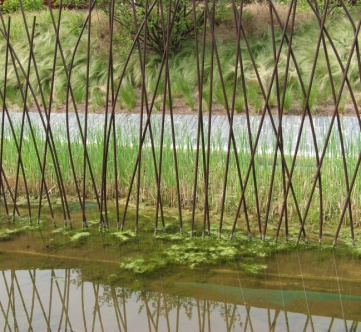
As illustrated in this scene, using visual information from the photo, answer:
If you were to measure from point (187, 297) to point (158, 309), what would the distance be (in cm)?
13

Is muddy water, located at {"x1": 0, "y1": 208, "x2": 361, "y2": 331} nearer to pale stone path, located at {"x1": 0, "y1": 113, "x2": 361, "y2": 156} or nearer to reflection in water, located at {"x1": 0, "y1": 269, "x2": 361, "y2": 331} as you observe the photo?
reflection in water, located at {"x1": 0, "y1": 269, "x2": 361, "y2": 331}

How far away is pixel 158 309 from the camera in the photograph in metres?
2.23

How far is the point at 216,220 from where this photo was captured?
3.29 meters

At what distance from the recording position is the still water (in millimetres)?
2131

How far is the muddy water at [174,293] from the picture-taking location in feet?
7.00

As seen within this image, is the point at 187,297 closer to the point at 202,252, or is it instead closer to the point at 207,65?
the point at 202,252

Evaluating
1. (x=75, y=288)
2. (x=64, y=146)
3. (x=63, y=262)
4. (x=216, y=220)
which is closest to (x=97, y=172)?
(x=64, y=146)

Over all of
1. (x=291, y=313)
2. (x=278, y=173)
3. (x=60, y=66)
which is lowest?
(x=291, y=313)

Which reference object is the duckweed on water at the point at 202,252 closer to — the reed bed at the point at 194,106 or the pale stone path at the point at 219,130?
the reed bed at the point at 194,106

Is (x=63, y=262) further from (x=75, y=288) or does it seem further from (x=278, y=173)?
(x=278, y=173)

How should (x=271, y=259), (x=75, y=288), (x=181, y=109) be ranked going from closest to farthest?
(x=75, y=288)
(x=271, y=259)
(x=181, y=109)

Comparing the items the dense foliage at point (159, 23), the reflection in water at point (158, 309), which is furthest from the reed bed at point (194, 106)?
the reflection in water at point (158, 309)

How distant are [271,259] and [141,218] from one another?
36.6 inches

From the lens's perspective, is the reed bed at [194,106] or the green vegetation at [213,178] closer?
the reed bed at [194,106]
